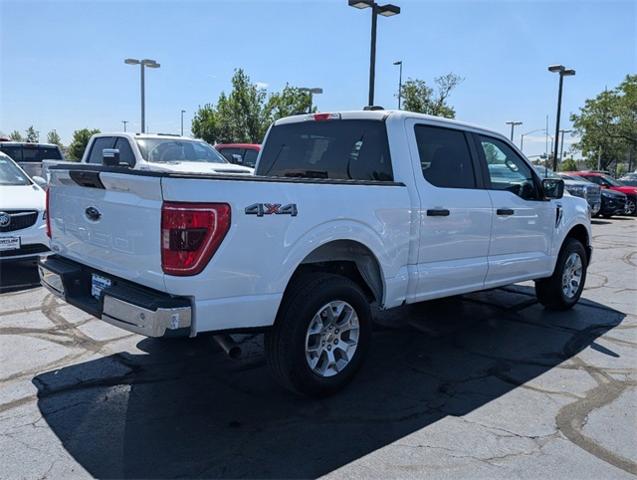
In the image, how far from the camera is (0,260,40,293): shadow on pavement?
7.03 m

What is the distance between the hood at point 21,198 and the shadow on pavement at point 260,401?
12.1 feet

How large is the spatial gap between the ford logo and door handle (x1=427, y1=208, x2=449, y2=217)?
8.04ft

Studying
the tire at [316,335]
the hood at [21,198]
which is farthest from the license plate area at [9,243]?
the tire at [316,335]

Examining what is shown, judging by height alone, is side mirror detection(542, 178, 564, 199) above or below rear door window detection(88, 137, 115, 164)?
below

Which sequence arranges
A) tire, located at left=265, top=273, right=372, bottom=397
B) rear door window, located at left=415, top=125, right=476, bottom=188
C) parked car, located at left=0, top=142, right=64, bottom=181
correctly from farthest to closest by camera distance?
parked car, located at left=0, top=142, right=64, bottom=181
rear door window, located at left=415, top=125, right=476, bottom=188
tire, located at left=265, top=273, right=372, bottom=397

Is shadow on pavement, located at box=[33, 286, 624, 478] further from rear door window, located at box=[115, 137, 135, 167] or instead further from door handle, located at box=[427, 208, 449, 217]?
rear door window, located at box=[115, 137, 135, 167]

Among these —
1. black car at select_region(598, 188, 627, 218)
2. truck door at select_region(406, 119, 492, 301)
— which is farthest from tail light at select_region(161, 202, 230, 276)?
black car at select_region(598, 188, 627, 218)

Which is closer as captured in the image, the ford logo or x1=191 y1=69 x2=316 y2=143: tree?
the ford logo

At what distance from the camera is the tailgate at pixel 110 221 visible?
3.25m

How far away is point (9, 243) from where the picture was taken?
724 centimetres

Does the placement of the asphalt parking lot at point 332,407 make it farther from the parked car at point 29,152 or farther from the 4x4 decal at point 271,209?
the parked car at point 29,152

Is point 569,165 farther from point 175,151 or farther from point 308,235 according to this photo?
point 308,235

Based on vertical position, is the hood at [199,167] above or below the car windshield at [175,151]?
below

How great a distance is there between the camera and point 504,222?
5289 millimetres
